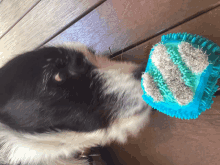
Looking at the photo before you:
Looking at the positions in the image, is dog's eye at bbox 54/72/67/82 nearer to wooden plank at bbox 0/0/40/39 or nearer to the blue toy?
the blue toy

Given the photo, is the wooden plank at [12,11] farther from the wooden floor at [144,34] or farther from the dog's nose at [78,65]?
the dog's nose at [78,65]

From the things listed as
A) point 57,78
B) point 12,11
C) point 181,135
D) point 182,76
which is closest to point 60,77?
point 57,78

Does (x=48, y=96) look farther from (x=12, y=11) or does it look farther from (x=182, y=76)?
(x=12, y=11)

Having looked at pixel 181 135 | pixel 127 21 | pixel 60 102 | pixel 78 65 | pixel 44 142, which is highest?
pixel 127 21

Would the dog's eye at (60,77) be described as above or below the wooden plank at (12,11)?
below

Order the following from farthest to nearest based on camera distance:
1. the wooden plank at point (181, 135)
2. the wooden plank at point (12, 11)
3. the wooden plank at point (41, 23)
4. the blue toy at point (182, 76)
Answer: the wooden plank at point (12, 11)
the wooden plank at point (41, 23)
the wooden plank at point (181, 135)
the blue toy at point (182, 76)

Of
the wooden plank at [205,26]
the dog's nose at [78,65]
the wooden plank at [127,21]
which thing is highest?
the wooden plank at [127,21]

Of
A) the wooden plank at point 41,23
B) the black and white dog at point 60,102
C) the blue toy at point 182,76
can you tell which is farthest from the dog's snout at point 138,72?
the wooden plank at point 41,23
